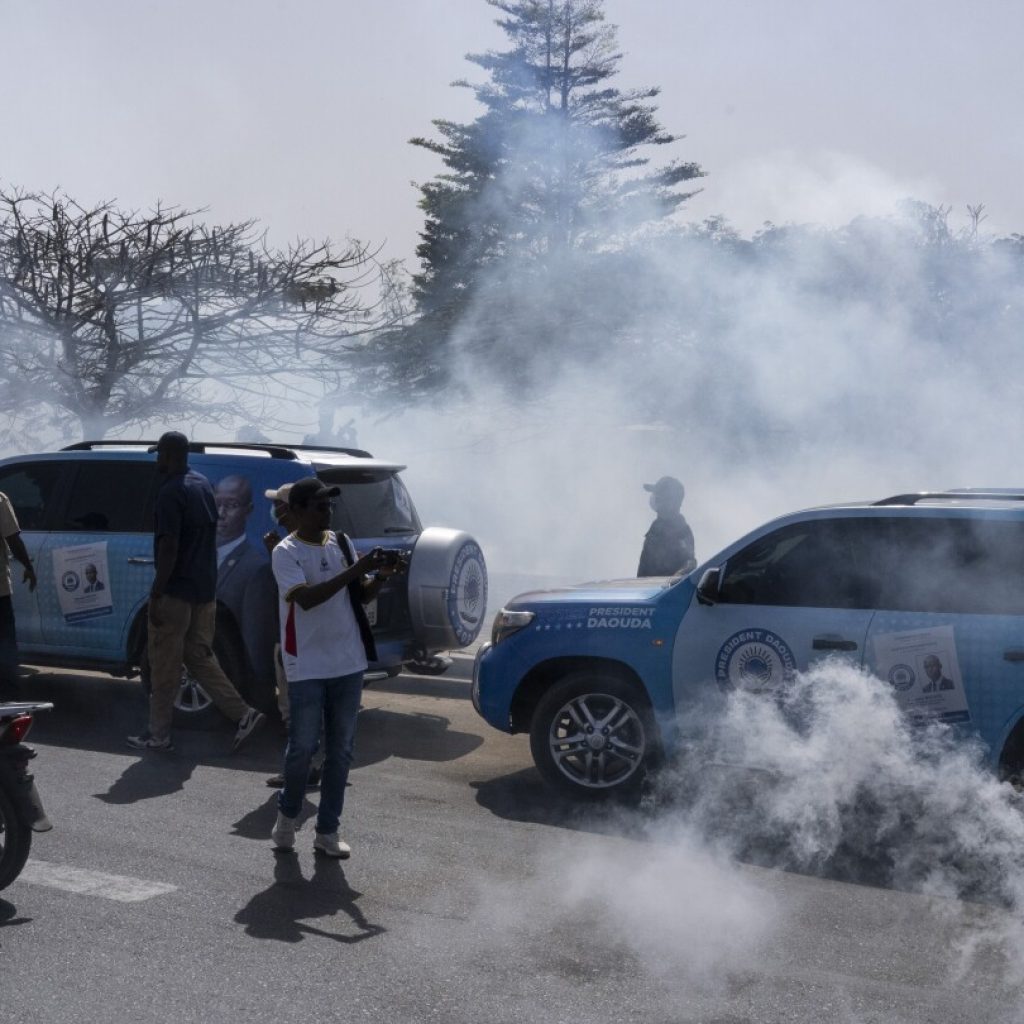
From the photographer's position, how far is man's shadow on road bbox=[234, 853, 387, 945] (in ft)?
16.2

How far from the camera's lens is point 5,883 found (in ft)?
16.9

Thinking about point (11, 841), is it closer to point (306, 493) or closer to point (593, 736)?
point (306, 493)

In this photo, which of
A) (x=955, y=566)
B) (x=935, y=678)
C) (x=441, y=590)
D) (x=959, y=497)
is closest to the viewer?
(x=935, y=678)

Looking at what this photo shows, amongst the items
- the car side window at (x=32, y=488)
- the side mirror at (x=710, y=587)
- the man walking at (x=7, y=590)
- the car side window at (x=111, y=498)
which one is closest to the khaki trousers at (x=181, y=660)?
the man walking at (x=7, y=590)

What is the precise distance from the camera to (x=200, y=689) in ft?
27.3

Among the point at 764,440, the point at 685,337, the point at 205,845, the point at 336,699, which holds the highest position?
the point at 685,337

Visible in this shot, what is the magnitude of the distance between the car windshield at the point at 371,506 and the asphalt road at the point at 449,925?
197 cm

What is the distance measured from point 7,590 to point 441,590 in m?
2.53

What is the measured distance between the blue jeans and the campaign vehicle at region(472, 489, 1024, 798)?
1.45 metres

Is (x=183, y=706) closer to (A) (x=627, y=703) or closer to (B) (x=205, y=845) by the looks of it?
(B) (x=205, y=845)

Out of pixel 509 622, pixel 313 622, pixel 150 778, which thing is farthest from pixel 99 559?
pixel 313 622

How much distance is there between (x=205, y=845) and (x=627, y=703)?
2.11 metres

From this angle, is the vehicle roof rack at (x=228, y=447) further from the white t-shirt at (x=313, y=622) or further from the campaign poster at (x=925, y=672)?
the campaign poster at (x=925, y=672)

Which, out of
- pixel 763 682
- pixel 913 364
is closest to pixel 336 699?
pixel 763 682
